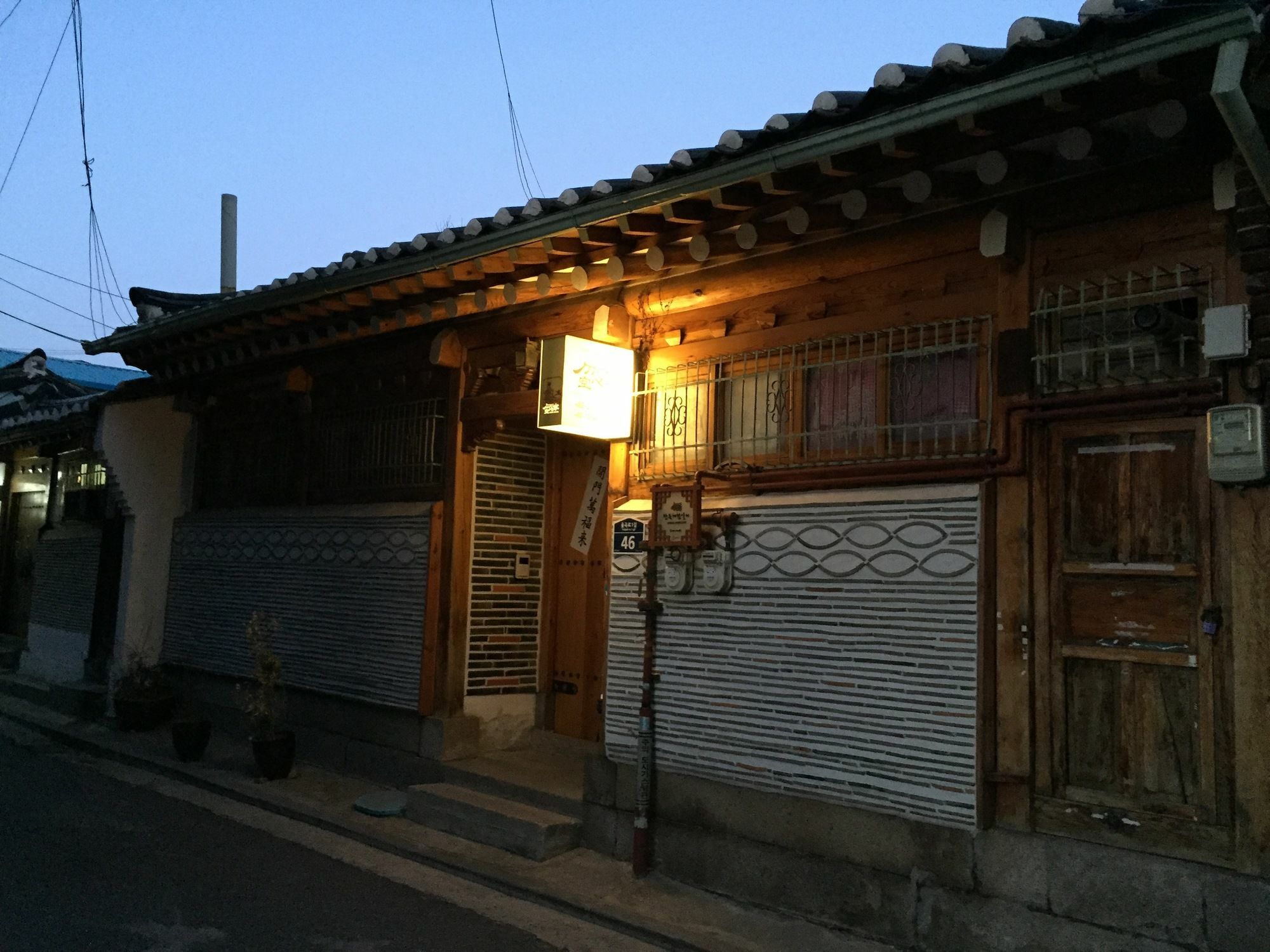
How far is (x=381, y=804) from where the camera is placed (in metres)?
8.65

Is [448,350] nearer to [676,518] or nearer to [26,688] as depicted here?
[676,518]

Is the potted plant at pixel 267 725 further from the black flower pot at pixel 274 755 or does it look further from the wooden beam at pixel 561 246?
the wooden beam at pixel 561 246

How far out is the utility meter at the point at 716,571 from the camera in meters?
6.94


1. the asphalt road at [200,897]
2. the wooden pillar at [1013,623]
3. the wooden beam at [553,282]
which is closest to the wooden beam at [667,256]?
the wooden beam at [553,282]

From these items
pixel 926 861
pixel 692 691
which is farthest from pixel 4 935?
pixel 926 861

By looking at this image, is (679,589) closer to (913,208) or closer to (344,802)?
(913,208)

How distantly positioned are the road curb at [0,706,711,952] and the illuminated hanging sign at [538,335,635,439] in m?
3.34

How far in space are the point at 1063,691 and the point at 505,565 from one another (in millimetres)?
5665

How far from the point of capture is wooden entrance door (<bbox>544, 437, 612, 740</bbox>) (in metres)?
9.52

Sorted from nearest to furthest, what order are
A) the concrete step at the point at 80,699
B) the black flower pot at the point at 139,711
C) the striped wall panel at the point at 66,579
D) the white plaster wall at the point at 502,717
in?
the white plaster wall at the point at 502,717
the black flower pot at the point at 139,711
the concrete step at the point at 80,699
the striped wall panel at the point at 66,579

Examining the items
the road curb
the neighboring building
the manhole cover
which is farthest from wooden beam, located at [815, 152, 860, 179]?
the neighboring building

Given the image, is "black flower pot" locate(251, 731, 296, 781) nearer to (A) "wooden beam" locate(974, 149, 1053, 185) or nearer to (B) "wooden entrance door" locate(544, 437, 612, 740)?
Answer: (B) "wooden entrance door" locate(544, 437, 612, 740)

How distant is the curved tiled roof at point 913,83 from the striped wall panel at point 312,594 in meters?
3.63

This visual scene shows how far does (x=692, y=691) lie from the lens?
Result: 7062mm
